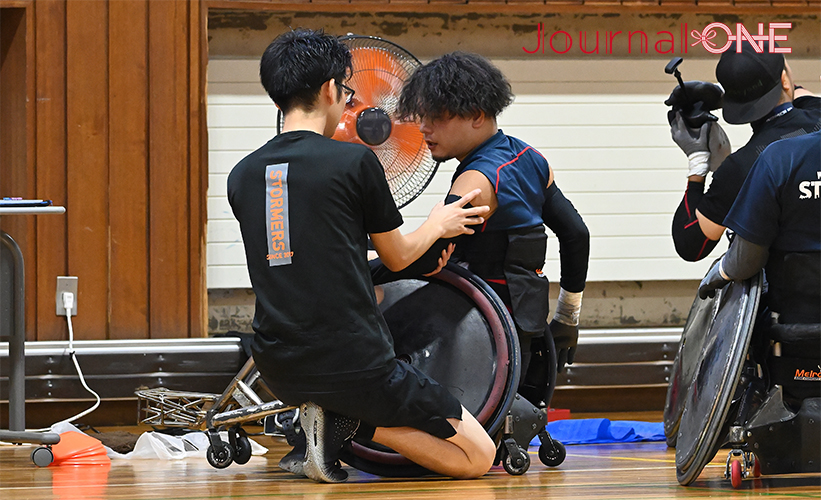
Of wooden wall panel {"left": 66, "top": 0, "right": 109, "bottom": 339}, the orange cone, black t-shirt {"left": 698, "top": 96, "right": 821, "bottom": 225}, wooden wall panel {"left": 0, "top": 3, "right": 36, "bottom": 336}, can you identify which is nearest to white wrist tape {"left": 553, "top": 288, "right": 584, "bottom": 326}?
black t-shirt {"left": 698, "top": 96, "right": 821, "bottom": 225}

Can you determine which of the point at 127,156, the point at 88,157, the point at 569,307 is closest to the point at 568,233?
the point at 569,307

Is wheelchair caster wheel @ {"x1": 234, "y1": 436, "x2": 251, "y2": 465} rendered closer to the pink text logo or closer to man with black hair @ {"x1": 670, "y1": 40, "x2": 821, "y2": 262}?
man with black hair @ {"x1": 670, "y1": 40, "x2": 821, "y2": 262}

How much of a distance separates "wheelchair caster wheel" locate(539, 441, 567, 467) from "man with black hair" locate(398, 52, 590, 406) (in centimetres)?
Result: 14

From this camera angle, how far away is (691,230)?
3072mm

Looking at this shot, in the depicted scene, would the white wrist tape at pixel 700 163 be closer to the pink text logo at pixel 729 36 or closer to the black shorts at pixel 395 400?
the black shorts at pixel 395 400

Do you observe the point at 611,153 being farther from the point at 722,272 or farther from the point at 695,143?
the point at 722,272

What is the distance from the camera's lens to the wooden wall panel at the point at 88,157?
4688 mm

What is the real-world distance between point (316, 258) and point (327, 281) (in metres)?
0.06

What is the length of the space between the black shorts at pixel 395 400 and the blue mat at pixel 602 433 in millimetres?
1509

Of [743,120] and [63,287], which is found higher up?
[743,120]

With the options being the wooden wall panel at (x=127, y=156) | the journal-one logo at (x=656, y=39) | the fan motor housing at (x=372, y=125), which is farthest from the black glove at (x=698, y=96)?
the wooden wall panel at (x=127, y=156)

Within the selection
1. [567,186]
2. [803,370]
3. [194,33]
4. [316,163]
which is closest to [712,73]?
[567,186]

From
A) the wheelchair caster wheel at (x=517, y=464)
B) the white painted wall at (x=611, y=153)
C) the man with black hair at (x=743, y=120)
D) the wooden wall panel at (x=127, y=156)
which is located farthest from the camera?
the white painted wall at (x=611, y=153)

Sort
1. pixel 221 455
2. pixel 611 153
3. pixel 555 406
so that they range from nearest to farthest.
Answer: pixel 221 455, pixel 555 406, pixel 611 153
